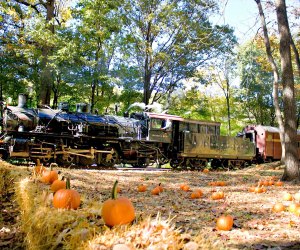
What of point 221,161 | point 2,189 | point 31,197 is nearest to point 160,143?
point 221,161

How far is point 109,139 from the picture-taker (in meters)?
14.6

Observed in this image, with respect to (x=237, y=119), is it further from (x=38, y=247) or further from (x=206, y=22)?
(x=38, y=247)

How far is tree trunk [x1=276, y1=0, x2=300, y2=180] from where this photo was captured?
800cm

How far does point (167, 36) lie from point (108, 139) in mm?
12255

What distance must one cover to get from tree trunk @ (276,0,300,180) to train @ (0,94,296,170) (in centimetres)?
806

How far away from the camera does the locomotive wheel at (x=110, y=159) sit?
14635mm

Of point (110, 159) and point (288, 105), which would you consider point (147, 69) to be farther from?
point (288, 105)

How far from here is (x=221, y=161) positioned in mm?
19359

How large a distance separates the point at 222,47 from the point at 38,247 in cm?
2451

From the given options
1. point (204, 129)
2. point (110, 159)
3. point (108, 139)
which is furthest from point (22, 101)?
point (204, 129)

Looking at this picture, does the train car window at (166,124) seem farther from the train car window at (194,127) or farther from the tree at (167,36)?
the tree at (167,36)

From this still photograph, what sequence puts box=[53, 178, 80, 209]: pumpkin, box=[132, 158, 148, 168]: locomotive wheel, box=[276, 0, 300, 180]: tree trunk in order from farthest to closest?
box=[132, 158, 148, 168]: locomotive wheel
box=[276, 0, 300, 180]: tree trunk
box=[53, 178, 80, 209]: pumpkin

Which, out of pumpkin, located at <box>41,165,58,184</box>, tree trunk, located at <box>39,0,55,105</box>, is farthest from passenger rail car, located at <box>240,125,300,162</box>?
pumpkin, located at <box>41,165,58,184</box>

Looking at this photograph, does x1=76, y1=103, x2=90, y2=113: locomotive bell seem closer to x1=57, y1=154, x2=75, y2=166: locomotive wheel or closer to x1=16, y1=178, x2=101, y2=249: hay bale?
x1=57, y1=154, x2=75, y2=166: locomotive wheel
